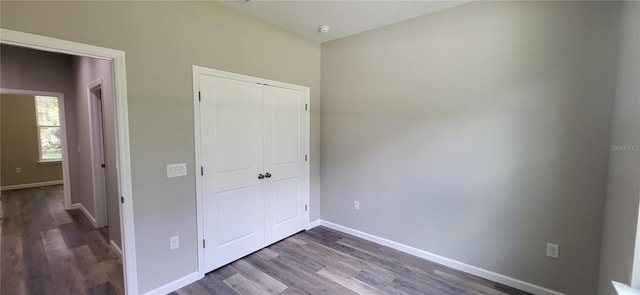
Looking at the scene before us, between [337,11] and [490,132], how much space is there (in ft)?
6.31

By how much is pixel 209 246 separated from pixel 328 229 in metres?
1.70

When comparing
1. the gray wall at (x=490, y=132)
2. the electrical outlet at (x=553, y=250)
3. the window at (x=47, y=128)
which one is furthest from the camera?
the window at (x=47, y=128)

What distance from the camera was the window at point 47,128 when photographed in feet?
20.5

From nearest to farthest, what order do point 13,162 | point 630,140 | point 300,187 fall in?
point 630,140 < point 300,187 < point 13,162

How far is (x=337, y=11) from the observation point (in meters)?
2.65

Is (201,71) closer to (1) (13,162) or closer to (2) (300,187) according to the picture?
(2) (300,187)

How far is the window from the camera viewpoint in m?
6.25

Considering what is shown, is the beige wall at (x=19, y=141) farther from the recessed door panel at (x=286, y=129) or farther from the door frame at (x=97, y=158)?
the recessed door panel at (x=286, y=129)

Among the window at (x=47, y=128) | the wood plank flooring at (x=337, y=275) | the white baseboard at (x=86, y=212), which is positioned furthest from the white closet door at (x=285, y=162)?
the window at (x=47, y=128)

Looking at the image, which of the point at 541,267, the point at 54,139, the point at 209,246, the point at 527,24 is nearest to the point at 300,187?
the point at 209,246

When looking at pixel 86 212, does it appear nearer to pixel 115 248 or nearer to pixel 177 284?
pixel 115 248

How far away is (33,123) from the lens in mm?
6129

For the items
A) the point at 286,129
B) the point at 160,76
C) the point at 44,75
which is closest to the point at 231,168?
the point at 286,129

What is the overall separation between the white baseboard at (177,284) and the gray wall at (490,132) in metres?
1.99
